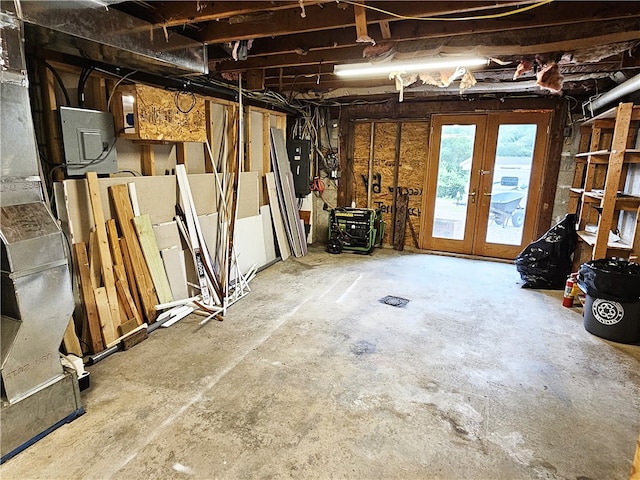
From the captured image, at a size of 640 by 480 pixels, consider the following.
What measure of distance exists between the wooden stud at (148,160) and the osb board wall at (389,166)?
3509mm

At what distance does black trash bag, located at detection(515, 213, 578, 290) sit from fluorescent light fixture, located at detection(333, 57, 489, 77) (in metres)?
2.27

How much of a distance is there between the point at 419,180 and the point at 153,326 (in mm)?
4284

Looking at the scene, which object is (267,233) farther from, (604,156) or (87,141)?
(604,156)

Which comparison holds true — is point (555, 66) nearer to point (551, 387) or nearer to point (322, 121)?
point (551, 387)

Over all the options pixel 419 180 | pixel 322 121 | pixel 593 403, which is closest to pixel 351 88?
pixel 322 121

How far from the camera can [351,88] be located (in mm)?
4395

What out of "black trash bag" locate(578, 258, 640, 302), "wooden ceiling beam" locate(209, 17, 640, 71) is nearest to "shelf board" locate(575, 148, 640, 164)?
"black trash bag" locate(578, 258, 640, 302)

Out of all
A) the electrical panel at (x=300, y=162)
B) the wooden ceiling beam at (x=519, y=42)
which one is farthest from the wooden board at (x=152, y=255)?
the electrical panel at (x=300, y=162)

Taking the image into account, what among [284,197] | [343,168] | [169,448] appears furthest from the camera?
[343,168]

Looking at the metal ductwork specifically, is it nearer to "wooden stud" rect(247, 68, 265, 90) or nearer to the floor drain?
"wooden stud" rect(247, 68, 265, 90)

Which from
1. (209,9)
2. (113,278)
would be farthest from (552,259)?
(113,278)

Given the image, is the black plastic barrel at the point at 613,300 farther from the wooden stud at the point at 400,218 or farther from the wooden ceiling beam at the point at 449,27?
the wooden stud at the point at 400,218

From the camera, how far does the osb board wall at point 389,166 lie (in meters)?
5.60

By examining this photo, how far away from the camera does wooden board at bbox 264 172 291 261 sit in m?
5.02
